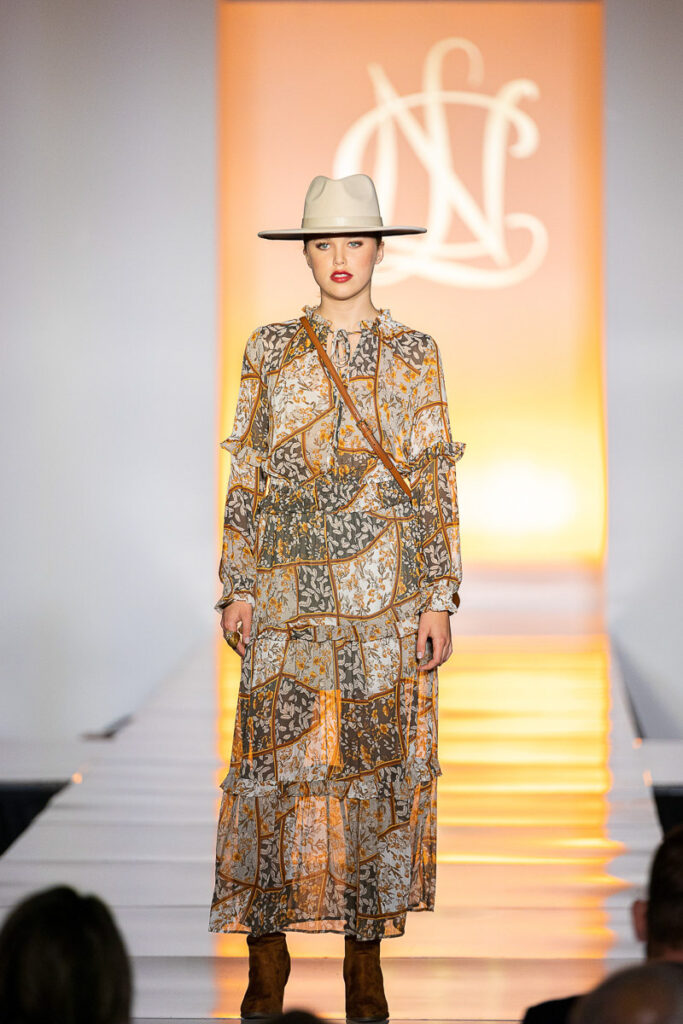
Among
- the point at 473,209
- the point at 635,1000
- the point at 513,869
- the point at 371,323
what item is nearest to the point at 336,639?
the point at 371,323

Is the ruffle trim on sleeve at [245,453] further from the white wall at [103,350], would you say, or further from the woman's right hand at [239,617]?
the white wall at [103,350]

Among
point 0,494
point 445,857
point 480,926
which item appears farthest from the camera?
point 0,494

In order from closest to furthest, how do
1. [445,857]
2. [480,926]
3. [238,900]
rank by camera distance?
[238,900] < [480,926] < [445,857]

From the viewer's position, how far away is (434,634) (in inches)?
78.1

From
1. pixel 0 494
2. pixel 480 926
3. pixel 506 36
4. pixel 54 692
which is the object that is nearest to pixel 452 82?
pixel 506 36

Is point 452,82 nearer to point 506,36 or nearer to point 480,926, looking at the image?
point 506,36

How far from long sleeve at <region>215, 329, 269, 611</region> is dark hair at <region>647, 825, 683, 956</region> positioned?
898 millimetres

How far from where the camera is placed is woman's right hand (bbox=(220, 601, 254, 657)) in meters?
2.01

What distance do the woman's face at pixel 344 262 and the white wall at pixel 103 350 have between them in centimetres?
405

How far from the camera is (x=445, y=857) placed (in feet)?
9.48

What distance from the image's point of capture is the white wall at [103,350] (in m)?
5.99

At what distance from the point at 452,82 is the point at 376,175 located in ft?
1.63

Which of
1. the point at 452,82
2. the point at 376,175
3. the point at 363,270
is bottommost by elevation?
the point at 363,270

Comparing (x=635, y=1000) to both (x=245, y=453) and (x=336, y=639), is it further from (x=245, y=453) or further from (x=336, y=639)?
(x=245, y=453)
